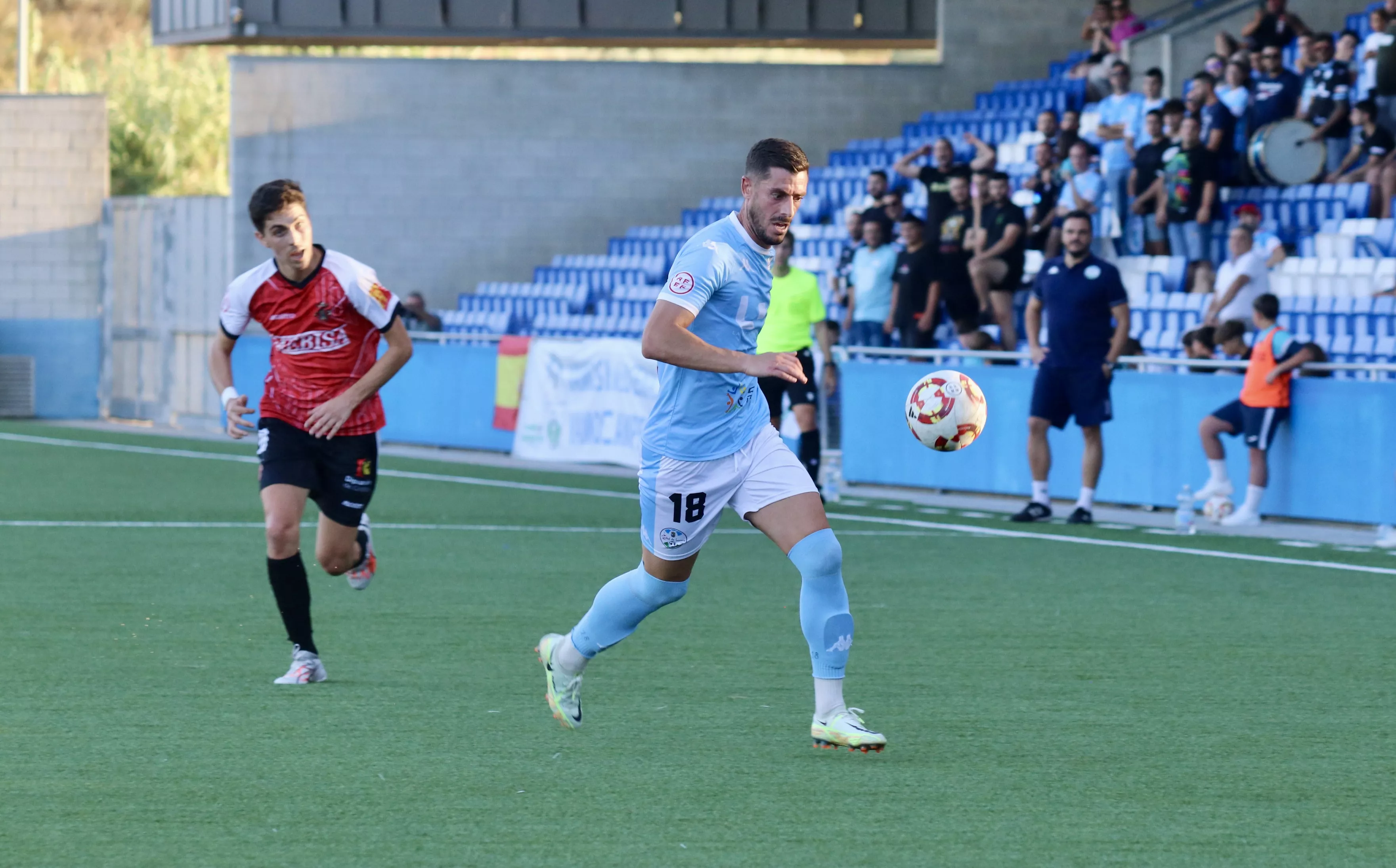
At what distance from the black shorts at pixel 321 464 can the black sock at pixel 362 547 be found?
93cm

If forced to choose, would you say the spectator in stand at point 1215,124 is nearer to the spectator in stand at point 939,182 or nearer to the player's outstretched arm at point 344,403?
the spectator in stand at point 939,182

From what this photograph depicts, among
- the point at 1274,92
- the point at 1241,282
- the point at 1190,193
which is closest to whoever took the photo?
the point at 1241,282

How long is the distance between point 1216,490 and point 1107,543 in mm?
1752

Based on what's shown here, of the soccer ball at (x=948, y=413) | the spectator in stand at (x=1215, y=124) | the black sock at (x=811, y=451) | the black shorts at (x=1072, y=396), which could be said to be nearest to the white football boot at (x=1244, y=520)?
the black shorts at (x=1072, y=396)

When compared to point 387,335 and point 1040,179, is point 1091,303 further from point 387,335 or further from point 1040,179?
point 387,335

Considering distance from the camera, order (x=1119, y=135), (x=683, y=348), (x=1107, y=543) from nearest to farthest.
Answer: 1. (x=683, y=348)
2. (x=1107, y=543)
3. (x=1119, y=135)

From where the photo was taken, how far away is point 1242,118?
19.1m

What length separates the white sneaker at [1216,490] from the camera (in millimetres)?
14547

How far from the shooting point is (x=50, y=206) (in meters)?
31.6

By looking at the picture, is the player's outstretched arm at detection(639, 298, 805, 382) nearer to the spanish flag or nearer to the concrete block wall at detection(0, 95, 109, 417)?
the spanish flag

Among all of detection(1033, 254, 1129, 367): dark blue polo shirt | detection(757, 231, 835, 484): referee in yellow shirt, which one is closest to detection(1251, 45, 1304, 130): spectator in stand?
detection(1033, 254, 1129, 367): dark blue polo shirt

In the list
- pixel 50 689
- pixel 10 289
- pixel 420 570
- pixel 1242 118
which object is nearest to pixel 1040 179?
pixel 1242 118

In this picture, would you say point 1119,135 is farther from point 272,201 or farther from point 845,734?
point 845,734

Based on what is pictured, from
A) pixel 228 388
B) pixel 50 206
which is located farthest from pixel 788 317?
pixel 50 206
